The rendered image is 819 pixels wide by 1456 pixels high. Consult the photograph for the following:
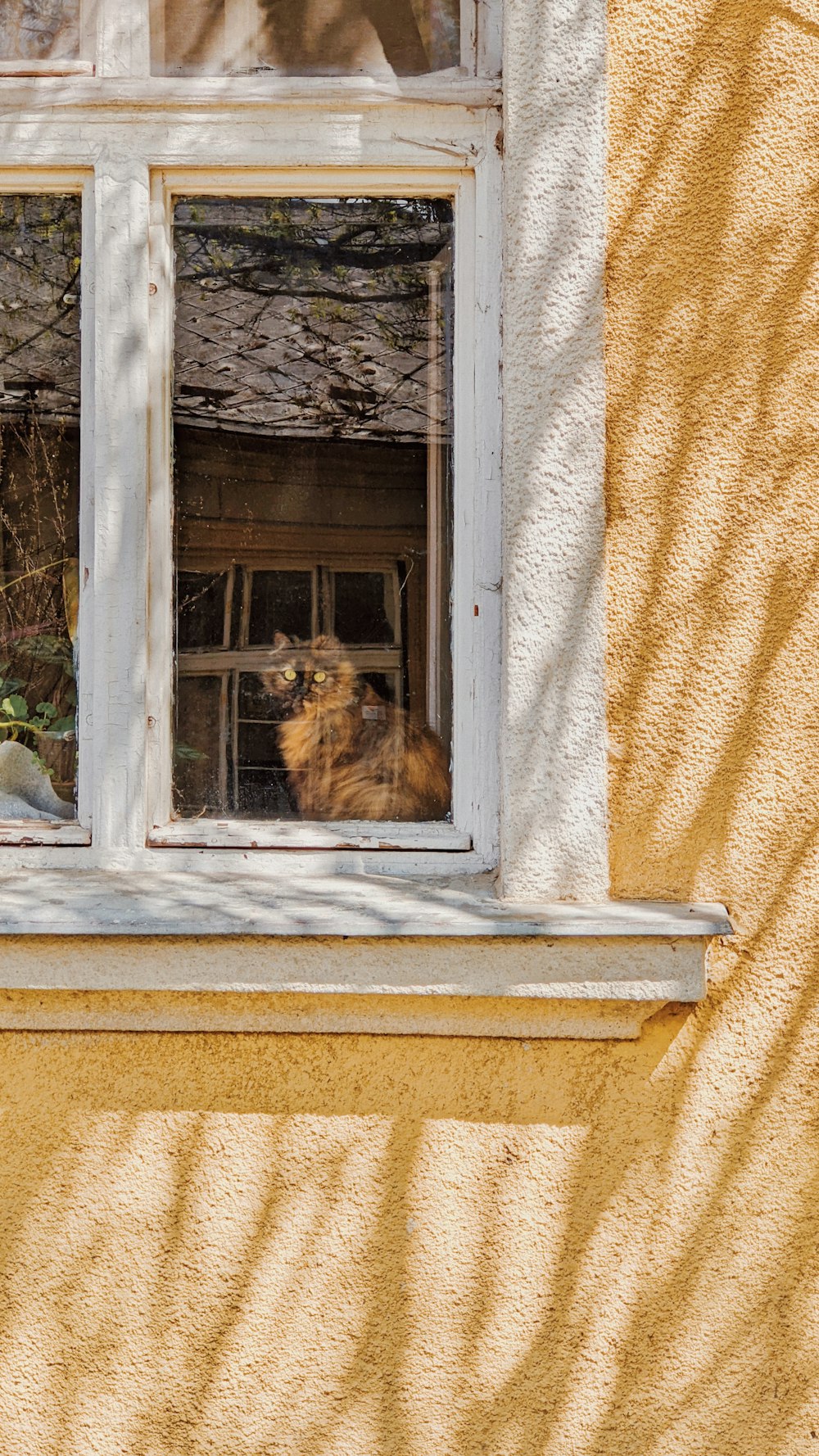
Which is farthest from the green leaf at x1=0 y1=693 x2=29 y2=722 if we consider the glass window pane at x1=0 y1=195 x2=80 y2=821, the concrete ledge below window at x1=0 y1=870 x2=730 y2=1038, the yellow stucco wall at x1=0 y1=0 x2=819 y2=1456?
the yellow stucco wall at x1=0 y1=0 x2=819 y2=1456

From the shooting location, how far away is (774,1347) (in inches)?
66.0

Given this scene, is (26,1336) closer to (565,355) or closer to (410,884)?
(410,884)

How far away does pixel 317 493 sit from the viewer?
1925 millimetres

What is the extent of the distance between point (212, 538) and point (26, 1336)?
1.46 meters

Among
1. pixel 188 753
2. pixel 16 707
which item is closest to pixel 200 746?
pixel 188 753

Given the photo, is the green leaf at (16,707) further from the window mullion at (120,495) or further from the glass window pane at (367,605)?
the glass window pane at (367,605)

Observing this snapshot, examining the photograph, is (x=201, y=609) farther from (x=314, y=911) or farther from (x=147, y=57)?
(x=147, y=57)

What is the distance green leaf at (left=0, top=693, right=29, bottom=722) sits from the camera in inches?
76.1

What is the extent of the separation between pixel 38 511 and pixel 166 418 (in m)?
0.33

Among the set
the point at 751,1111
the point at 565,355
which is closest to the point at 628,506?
the point at 565,355

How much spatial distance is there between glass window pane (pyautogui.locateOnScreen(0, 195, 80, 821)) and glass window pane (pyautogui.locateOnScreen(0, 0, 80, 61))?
254 millimetres

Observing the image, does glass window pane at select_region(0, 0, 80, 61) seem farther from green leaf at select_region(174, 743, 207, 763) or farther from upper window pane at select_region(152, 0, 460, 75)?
green leaf at select_region(174, 743, 207, 763)

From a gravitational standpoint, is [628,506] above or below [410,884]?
above

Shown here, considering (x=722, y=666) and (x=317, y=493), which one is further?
(x=317, y=493)
